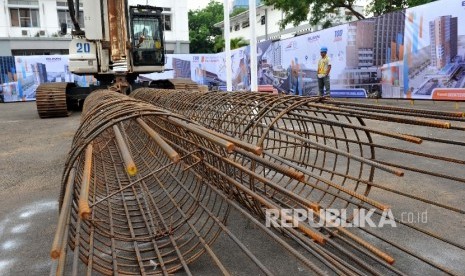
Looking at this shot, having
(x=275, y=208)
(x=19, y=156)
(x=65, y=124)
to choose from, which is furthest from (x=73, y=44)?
(x=275, y=208)

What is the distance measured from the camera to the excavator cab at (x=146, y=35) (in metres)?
12.3

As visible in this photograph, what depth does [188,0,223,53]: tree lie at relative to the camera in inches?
2023

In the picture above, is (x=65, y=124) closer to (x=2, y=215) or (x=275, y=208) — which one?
(x=2, y=215)

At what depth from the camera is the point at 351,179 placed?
318 centimetres

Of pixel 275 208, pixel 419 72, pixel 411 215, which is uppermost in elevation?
pixel 419 72

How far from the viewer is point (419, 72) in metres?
10.9

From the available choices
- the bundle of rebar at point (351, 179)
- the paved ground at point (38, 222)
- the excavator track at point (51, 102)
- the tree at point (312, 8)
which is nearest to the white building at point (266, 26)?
the tree at point (312, 8)

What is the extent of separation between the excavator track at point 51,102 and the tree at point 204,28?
38.5 m

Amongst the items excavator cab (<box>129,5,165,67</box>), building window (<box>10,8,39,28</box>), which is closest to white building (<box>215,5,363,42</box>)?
building window (<box>10,8,39,28</box>)

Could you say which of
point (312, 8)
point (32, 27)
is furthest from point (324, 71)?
point (32, 27)

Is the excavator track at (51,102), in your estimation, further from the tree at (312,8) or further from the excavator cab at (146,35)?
the tree at (312,8)

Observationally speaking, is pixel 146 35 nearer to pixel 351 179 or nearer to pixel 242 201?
pixel 242 201

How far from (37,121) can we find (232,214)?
10.8 m

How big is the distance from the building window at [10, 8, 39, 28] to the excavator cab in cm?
2647
